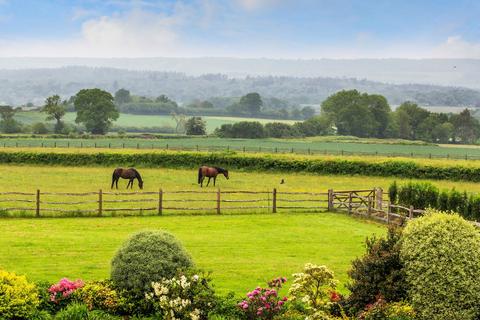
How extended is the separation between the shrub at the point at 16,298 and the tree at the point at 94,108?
104m

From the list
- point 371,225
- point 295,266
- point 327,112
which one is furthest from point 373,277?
point 327,112

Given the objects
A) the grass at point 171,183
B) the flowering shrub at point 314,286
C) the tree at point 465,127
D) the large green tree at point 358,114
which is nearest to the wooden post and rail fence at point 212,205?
the grass at point 171,183

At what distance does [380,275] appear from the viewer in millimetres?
14055

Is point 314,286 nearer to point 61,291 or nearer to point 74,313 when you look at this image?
point 74,313

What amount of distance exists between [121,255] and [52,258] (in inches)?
285

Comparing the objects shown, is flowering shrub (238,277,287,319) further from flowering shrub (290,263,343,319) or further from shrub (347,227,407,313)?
shrub (347,227,407,313)

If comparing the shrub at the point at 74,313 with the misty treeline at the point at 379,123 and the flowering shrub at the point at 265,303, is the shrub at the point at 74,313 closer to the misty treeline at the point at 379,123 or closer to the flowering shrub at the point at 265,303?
the flowering shrub at the point at 265,303

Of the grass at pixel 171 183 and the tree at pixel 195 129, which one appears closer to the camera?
the grass at pixel 171 183

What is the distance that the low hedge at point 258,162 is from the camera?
53.5 metres

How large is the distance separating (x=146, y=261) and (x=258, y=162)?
139 ft

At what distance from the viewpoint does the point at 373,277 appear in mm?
14125

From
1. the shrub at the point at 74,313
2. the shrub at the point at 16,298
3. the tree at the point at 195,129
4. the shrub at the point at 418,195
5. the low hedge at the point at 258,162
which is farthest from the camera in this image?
the tree at the point at 195,129

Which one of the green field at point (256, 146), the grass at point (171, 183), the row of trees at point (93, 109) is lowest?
the grass at point (171, 183)

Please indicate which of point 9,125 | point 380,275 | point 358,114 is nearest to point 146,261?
point 380,275
